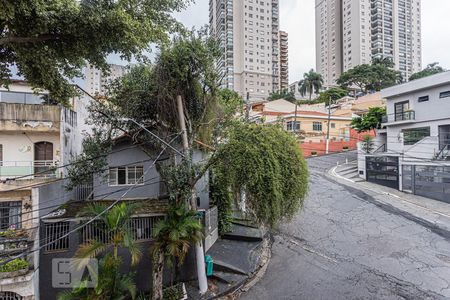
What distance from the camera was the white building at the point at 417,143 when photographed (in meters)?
17.9

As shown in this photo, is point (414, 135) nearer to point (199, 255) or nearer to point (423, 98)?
point (423, 98)

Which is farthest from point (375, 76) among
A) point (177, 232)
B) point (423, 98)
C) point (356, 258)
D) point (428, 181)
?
point (177, 232)

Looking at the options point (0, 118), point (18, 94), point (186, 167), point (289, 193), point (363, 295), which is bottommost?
point (363, 295)

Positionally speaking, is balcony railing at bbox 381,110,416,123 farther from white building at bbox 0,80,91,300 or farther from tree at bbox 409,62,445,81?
tree at bbox 409,62,445,81

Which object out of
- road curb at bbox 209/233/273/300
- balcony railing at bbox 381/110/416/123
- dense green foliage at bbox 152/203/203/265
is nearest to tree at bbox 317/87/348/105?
balcony railing at bbox 381/110/416/123

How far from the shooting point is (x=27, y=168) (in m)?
12.1

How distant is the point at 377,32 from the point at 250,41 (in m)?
36.8

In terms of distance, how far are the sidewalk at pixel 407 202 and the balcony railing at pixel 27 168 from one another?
18.8m

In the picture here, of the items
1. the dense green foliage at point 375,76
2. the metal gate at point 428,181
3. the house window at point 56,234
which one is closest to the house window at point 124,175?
the house window at point 56,234

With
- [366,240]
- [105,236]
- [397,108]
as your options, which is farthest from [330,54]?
[105,236]

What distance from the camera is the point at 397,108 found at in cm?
2359

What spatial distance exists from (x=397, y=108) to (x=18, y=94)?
1121 inches

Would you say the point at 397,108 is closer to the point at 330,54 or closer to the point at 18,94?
the point at 18,94

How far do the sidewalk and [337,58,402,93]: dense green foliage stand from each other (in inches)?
1304
